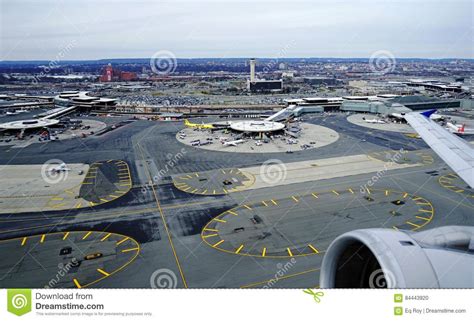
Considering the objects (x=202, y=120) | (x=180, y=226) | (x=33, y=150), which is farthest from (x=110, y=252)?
Result: (x=202, y=120)

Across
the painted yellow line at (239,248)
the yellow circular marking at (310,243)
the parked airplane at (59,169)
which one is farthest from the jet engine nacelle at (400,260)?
the parked airplane at (59,169)

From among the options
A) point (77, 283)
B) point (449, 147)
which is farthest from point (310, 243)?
point (77, 283)

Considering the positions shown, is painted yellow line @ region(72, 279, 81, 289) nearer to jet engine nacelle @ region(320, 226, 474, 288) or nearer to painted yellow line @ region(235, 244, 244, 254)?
painted yellow line @ region(235, 244, 244, 254)

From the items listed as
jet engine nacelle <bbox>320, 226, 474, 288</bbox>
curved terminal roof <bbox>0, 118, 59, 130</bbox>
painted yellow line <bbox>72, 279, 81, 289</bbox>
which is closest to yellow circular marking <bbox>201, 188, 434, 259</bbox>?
painted yellow line <bbox>72, 279, 81, 289</bbox>

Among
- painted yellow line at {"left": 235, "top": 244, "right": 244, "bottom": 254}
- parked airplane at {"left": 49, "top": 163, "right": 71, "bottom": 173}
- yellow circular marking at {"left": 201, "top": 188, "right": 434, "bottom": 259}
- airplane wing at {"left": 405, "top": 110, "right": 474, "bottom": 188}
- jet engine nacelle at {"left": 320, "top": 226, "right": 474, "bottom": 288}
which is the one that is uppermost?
airplane wing at {"left": 405, "top": 110, "right": 474, "bottom": 188}

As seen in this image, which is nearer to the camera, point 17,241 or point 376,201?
point 17,241

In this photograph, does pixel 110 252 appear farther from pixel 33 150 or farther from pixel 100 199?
pixel 33 150
